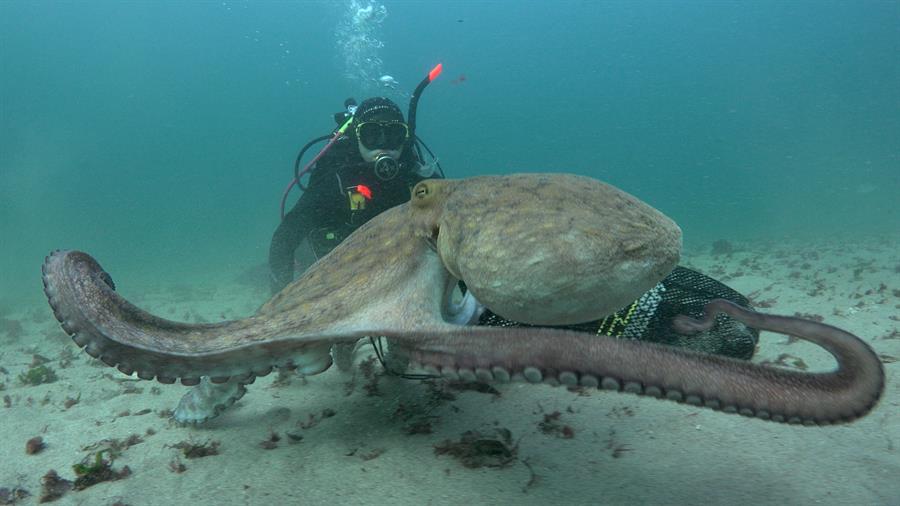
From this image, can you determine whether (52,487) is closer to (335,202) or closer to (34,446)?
(34,446)

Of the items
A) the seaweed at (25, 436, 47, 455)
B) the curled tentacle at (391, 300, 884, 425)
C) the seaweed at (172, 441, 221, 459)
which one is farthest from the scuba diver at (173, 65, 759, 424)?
the curled tentacle at (391, 300, 884, 425)

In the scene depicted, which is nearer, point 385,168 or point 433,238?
point 433,238

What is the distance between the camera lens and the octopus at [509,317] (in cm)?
138

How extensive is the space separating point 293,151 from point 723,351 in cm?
12406

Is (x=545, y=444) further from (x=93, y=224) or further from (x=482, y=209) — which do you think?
(x=93, y=224)

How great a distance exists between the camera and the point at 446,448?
8.67ft

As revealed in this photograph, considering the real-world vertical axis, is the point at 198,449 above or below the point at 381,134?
below

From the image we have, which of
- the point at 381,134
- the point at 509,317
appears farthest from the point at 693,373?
the point at 381,134

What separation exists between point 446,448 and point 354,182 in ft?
16.6

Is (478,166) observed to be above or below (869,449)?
above

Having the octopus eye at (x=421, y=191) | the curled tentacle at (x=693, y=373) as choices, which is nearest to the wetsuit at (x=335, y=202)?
the octopus eye at (x=421, y=191)

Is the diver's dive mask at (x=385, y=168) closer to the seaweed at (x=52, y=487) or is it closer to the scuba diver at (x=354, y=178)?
the scuba diver at (x=354, y=178)

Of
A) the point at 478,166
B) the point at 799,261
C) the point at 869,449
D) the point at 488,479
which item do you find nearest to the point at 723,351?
the point at 869,449

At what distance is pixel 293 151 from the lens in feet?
383
